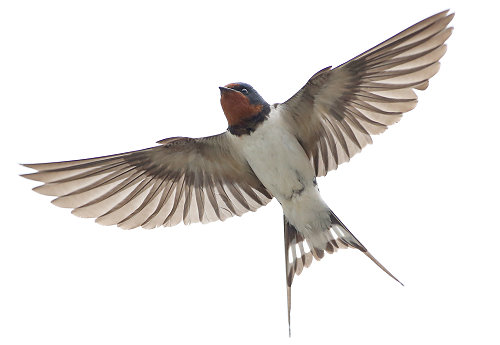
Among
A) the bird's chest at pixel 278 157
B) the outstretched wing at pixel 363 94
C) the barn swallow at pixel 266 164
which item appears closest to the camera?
the outstretched wing at pixel 363 94

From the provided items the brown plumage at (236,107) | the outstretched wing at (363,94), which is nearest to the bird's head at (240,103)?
the brown plumage at (236,107)

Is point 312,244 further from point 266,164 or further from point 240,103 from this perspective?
point 240,103

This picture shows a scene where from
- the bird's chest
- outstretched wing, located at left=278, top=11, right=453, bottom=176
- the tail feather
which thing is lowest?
the tail feather

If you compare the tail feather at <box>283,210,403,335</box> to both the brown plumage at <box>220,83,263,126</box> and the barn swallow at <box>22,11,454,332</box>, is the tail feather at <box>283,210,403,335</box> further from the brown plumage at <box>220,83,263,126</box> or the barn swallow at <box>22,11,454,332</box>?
the brown plumage at <box>220,83,263,126</box>

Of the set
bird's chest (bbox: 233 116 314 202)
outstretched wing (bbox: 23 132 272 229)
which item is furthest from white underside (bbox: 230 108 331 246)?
outstretched wing (bbox: 23 132 272 229)

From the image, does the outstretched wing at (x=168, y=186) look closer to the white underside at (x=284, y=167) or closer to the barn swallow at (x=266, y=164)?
the barn swallow at (x=266, y=164)

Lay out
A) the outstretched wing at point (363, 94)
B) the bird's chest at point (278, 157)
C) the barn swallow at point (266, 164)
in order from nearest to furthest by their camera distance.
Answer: the outstretched wing at point (363, 94) < the barn swallow at point (266, 164) < the bird's chest at point (278, 157)

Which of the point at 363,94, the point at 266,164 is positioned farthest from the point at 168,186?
the point at 363,94
